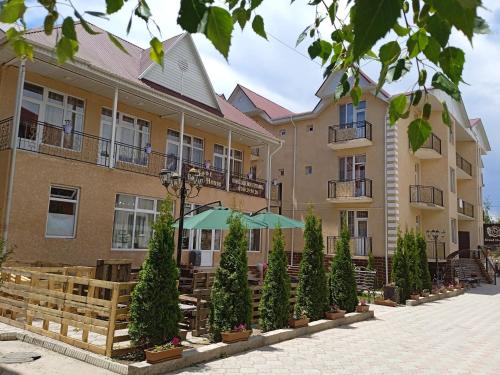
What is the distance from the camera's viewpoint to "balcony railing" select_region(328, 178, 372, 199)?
70.0 feet

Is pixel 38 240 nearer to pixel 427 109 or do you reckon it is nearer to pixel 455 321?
pixel 455 321

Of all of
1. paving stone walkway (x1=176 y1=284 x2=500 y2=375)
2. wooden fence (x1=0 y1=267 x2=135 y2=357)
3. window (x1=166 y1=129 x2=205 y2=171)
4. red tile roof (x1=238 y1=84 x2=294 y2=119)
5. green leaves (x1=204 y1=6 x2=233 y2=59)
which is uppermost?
red tile roof (x1=238 y1=84 x2=294 y2=119)

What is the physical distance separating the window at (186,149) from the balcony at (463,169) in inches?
702

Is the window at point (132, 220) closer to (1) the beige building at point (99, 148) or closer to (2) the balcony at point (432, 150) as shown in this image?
(1) the beige building at point (99, 148)

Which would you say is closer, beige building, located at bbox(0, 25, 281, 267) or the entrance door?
beige building, located at bbox(0, 25, 281, 267)

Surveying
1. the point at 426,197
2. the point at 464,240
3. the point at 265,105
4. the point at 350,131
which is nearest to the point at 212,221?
the point at 350,131

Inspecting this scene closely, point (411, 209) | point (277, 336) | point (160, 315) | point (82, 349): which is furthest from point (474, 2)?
point (411, 209)

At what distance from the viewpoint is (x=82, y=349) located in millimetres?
6441

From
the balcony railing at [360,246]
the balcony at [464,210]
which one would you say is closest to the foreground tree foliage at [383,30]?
the balcony railing at [360,246]

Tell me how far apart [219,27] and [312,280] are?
8.90m

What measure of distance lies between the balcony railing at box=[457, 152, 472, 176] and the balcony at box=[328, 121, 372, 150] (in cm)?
1049

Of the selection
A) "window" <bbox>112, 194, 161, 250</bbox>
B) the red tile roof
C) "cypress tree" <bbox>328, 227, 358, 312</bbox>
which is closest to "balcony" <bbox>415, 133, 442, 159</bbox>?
the red tile roof

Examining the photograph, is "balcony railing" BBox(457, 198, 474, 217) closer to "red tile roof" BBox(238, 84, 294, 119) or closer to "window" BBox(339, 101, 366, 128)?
"window" BBox(339, 101, 366, 128)

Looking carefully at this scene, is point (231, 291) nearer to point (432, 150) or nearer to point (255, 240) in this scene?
point (255, 240)
